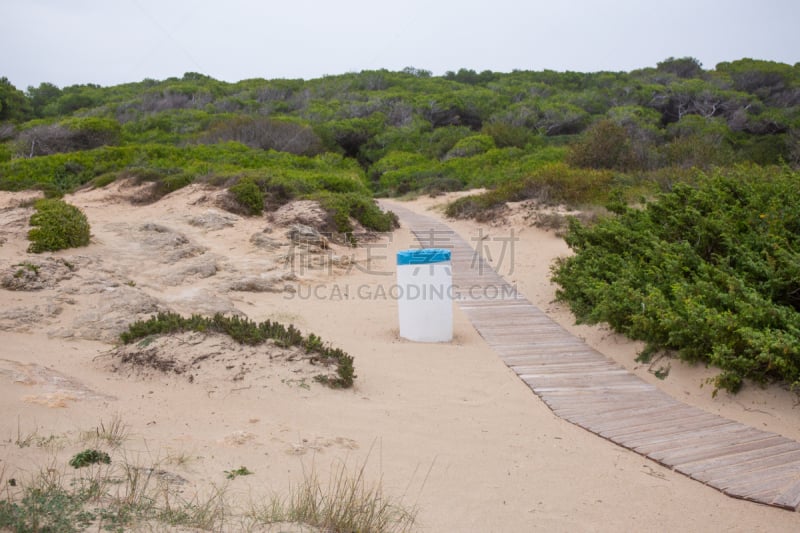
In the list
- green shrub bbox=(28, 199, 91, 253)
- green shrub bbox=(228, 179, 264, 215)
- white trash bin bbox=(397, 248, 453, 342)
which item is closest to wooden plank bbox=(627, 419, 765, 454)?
white trash bin bbox=(397, 248, 453, 342)

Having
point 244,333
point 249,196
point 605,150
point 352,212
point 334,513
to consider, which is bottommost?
point 334,513

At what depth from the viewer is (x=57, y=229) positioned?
34.8ft

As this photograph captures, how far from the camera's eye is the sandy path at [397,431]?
12.4ft

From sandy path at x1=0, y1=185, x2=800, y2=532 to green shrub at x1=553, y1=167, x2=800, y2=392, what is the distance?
45cm

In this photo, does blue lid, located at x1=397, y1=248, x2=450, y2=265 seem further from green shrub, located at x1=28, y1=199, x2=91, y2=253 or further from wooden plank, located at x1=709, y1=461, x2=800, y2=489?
green shrub, located at x1=28, y1=199, x2=91, y2=253

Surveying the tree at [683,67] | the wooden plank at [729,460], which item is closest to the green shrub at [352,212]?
the wooden plank at [729,460]

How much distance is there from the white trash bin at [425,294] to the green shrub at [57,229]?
6.53 m

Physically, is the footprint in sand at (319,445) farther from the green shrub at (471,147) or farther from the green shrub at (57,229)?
the green shrub at (471,147)

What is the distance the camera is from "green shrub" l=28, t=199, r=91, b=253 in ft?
34.0

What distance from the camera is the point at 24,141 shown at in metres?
24.8

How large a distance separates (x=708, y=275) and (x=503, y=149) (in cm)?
2666

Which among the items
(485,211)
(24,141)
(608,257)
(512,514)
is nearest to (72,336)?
(512,514)

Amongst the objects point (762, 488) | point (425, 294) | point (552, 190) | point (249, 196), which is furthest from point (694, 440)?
point (552, 190)

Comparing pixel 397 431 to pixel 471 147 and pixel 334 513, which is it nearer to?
pixel 334 513
